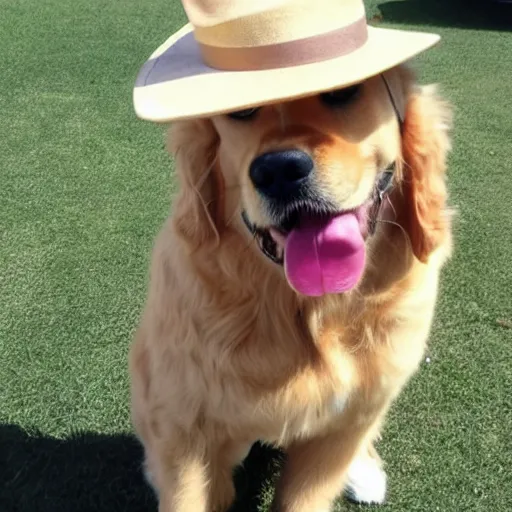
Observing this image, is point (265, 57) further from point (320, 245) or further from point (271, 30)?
point (320, 245)

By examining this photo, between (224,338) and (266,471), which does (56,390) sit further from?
(224,338)

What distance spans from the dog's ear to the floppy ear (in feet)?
1.49

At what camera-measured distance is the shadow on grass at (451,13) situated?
274 inches

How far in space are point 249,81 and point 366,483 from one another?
1.42m

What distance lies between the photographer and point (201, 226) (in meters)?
1.67

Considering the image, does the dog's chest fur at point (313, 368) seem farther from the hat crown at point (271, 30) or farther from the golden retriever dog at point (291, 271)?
the hat crown at point (271, 30)

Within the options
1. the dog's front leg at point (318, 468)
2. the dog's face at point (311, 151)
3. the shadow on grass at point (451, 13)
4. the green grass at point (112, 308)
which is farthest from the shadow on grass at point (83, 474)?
the shadow on grass at point (451, 13)

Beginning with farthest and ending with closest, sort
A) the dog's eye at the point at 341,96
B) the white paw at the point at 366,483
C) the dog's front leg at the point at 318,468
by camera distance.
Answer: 1. the white paw at the point at 366,483
2. the dog's front leg at the point at 318,468
3. the dog's eye at the point at 341,96

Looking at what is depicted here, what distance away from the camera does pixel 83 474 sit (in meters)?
2.24

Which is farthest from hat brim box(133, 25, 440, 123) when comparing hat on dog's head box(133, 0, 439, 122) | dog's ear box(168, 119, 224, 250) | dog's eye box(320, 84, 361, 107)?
dog's ear box(168, 119, 224, 250)

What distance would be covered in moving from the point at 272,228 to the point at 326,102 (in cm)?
30

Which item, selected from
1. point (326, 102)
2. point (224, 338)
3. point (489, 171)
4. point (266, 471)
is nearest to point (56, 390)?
point (266, 471)

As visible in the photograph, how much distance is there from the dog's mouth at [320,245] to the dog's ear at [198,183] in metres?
0.13

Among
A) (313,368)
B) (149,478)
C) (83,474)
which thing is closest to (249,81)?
(313,368)
